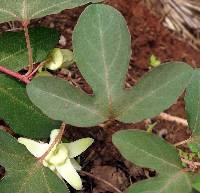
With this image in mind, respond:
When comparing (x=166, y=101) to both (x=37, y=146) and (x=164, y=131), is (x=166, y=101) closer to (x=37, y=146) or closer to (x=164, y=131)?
(x=37, y=146)

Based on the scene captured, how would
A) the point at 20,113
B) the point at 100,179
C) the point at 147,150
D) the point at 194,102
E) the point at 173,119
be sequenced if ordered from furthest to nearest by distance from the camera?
1. the point at 173,119
2. the point at 100,179
3. the point at 20,113
4. the point at 194,102
5. the point at 147,150

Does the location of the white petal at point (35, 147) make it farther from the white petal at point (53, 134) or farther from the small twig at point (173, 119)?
the small twig at point (173, 119)

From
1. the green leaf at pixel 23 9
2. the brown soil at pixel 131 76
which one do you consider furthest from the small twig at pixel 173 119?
the green leaf at pixel 23 9

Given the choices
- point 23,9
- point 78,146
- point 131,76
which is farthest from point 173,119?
point 23,9

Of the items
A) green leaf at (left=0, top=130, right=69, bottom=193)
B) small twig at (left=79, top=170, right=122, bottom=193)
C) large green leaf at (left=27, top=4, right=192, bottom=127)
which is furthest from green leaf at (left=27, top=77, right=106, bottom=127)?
small twig at (left=79, top=170, right=122, bottom=193)

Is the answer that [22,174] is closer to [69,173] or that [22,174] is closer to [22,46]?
[69,173]
